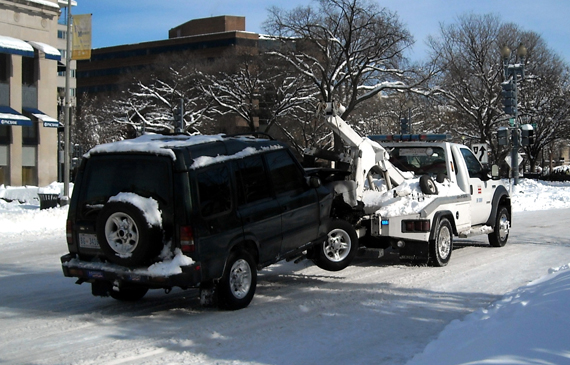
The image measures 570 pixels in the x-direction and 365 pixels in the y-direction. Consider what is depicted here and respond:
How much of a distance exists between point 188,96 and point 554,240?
36.0 metres

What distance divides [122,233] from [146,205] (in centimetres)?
42

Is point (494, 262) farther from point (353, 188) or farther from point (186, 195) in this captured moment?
point (186, 195)

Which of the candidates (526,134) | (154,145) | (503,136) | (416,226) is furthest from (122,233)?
(526,134)

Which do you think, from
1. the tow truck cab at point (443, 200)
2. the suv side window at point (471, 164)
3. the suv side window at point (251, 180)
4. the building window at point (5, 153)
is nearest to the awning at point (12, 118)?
the building window at point (5, 153)

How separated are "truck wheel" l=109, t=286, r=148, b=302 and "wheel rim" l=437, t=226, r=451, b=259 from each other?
16.2 feet

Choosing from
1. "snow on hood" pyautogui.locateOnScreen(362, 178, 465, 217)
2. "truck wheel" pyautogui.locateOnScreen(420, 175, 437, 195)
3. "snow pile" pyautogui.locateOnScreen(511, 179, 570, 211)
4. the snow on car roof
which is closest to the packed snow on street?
"snow on hood" pyautogui.locateOnScreen(362, 178, 465, 217)

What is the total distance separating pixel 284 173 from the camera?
8.59 m

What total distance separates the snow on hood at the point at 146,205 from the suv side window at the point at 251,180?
1099 millimetres

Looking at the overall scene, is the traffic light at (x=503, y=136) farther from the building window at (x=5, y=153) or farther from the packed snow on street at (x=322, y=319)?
the building window at (x=5, y=153)

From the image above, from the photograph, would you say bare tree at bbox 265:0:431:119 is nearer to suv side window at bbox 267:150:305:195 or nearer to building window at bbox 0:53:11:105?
building window at bbox 0:53:11:105

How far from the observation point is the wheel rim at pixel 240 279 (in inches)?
294

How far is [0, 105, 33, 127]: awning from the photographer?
3275cm

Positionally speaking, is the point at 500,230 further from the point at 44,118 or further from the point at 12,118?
the point at 44,118

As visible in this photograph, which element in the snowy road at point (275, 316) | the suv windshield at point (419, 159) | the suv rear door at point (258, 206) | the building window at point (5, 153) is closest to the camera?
the snowy road at point (275, 316)
